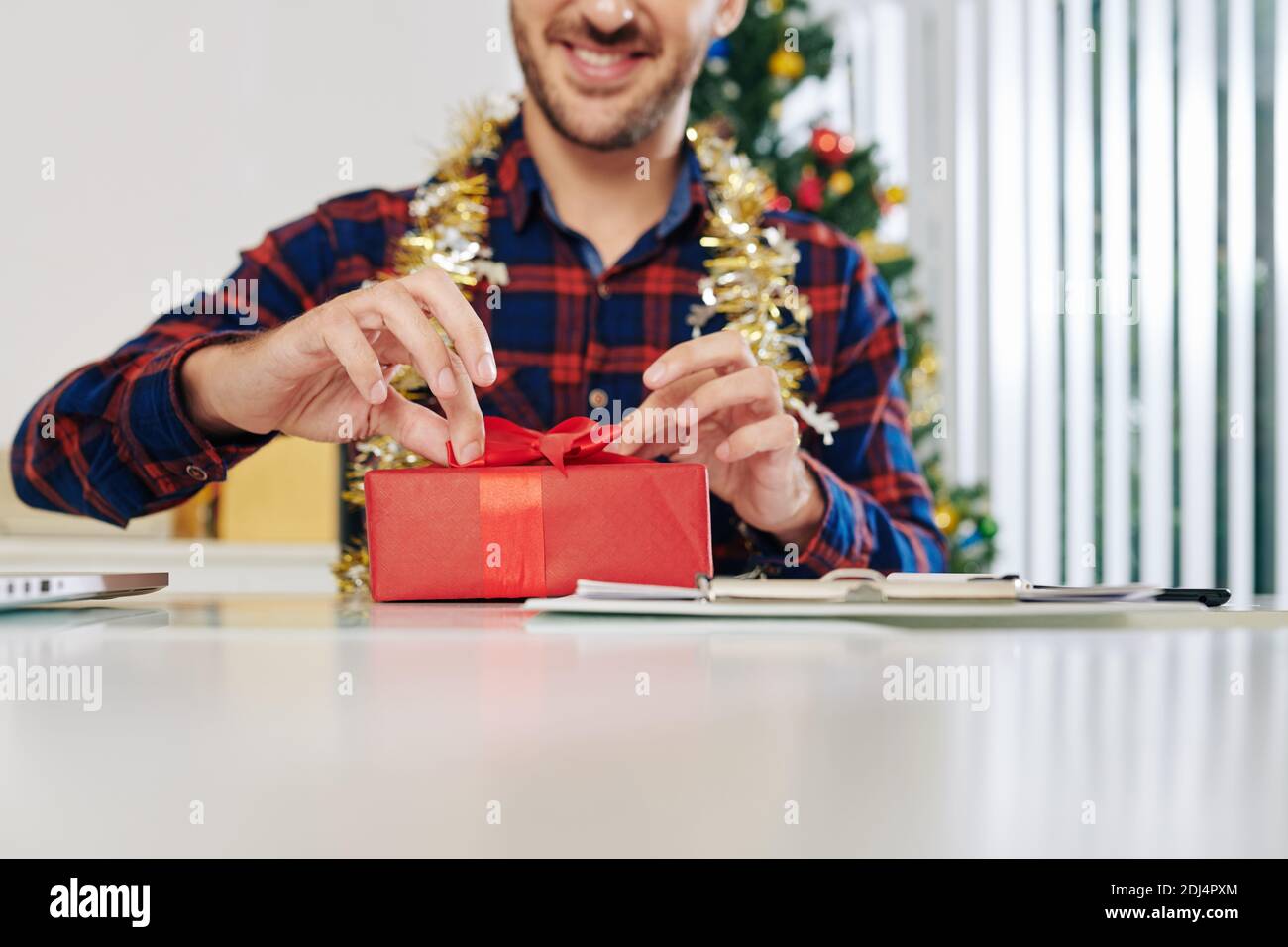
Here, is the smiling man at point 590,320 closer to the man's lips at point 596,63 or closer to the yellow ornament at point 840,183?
the man's lips at point 596,63

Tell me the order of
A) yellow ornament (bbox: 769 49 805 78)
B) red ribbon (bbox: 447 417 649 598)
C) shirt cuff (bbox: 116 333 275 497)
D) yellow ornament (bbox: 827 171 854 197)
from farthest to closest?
yellow ornament (bbox: 827 171 854 197) < yellow ornament (bbox: 769 49 805 78) < shirt cuff (bbox: 116 333 275 497) < red ribbon (bbox: 447 417 649 598)

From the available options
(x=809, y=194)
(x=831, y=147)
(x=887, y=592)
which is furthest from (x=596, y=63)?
(x=831, y=147)

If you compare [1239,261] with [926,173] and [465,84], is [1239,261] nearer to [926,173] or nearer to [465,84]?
[926,173]

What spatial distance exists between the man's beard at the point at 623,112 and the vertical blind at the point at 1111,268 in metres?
2.47

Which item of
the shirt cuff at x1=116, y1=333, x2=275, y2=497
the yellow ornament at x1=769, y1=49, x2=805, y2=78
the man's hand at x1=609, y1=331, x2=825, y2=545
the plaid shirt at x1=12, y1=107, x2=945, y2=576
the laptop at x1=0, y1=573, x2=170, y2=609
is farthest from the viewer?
the yellow ornament at x1=769, y1=49, x2=805, y2=78

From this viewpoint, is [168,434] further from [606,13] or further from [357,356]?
[606,13]

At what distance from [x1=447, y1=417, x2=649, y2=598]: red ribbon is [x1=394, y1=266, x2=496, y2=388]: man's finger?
0.05 m

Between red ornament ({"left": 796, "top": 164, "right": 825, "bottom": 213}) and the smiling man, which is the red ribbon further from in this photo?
red ornament ({"left": 796, "top": 164, "right": 825, "bottom": 213})

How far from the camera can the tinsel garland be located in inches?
56.2

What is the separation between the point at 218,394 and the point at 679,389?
0.41m

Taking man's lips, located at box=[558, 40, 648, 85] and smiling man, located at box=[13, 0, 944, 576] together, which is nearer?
smiling man, located at box=[13, 0, 944, 576]

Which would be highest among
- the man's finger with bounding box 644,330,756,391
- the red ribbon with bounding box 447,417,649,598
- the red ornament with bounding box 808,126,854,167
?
the red ornament with bounding box 808,126,854,167

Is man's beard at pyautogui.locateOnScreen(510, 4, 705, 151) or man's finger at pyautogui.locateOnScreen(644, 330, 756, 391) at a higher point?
man's beard at pyautogui.locateOnScreen(510, 4, 705, 151)

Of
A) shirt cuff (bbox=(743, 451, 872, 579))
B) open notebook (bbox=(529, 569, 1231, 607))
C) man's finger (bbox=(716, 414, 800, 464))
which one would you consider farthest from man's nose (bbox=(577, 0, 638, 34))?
open notebook (bbox=(529, 569, 1231, 607))
